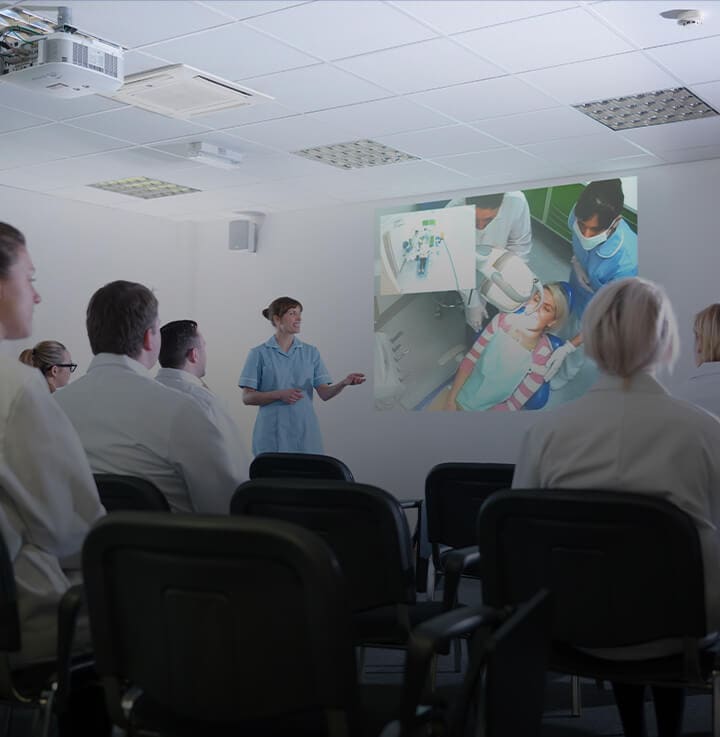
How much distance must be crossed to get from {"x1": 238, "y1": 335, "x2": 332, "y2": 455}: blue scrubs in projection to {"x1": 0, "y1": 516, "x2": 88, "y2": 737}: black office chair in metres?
4.40

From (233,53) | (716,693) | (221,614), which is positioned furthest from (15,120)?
(716,693)

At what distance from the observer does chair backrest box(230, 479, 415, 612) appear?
245 centimetres

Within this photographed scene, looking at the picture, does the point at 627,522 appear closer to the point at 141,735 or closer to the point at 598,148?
the point at 141,735

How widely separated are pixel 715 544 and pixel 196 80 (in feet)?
11.8

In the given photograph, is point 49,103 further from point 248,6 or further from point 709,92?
point 709,92

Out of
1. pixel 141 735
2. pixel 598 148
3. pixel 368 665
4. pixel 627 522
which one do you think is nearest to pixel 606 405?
pixel 627 522

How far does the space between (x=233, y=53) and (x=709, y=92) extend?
96.1 inches

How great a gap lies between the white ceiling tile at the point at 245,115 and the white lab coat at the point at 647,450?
3.43 m

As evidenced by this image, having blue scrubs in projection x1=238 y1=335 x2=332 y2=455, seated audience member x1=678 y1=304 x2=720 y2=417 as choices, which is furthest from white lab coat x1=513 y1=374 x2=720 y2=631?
blue scrubs in projection x1=238 y1=335 x2=332 y2=455

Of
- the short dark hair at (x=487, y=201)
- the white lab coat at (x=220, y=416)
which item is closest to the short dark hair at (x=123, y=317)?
the white lab coat at (x=220, y=416)

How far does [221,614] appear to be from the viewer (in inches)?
59.3

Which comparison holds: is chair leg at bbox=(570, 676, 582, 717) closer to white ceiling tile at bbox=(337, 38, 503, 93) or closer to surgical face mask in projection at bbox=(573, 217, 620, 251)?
white ceiling tile at bbox=(337, 38, 503, 93)

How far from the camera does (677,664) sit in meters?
2.12

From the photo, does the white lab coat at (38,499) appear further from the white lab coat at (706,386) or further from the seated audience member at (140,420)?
the white lab coat at (706,386)
